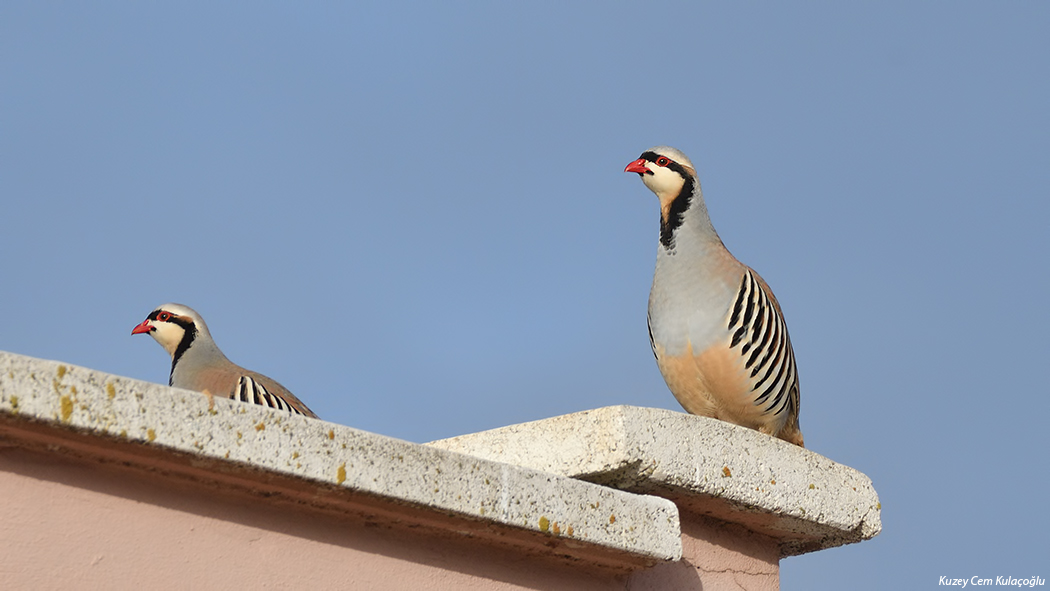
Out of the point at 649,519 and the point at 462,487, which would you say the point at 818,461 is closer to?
the point at 649,519

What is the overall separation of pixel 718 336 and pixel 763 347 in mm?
191

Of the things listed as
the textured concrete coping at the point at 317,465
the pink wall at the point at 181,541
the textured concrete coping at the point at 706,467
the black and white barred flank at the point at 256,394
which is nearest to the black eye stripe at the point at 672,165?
the textured concrete coping at the point at 706,467

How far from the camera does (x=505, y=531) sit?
10.2 feet

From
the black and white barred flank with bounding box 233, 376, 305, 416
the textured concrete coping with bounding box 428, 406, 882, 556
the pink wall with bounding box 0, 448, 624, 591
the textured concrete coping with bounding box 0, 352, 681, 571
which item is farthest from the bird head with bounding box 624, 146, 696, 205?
the black and white barred flank with bounding box 233, 376, 305, 416

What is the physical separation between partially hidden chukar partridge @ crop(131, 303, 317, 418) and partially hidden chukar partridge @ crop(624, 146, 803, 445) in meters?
2.70

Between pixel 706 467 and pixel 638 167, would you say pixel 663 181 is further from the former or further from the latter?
pixel 706 467

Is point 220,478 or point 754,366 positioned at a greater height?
point 754,366

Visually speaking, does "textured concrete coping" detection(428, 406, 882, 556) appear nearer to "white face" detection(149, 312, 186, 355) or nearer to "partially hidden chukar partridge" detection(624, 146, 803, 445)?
"partially hidden chukar partridge" detection(624, 146, 803, 445)

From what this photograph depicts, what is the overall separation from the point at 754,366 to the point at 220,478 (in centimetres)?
257

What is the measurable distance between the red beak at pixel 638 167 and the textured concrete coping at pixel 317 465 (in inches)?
88.1

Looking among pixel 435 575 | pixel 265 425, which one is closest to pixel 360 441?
pixel 265 425

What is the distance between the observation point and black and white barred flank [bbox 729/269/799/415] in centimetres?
486

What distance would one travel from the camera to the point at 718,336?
190 inches

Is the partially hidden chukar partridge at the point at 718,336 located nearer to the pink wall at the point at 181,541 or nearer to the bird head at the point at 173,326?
the pink wall at the point at 181,541
